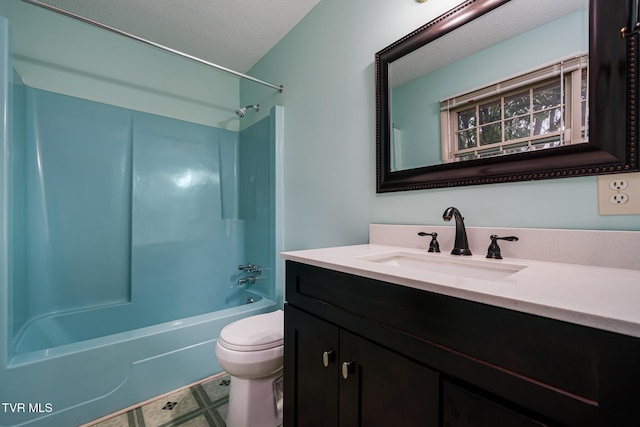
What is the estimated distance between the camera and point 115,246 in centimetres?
198

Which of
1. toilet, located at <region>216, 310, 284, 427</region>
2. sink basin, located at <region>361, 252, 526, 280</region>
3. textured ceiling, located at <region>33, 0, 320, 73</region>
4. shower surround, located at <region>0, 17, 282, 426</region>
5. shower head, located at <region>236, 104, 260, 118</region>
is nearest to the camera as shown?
sink basin, located at <region>361, 252, 526, 280</region>

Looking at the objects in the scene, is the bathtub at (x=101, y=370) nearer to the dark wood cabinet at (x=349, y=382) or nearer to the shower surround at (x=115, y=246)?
the shower surround at (x=115, y=246)

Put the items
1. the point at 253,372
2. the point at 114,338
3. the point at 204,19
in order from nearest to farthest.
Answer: the point at 253,372 < the point at 114,338 < the point at 204,19

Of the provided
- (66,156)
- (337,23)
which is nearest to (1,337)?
(66,156)

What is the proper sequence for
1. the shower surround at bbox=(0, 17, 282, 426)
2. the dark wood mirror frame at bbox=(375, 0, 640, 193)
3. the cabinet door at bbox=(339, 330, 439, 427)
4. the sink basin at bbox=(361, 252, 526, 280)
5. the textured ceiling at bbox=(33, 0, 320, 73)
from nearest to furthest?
the cabinet door at bbox=(339, 330, 439, 427), the dark wood mirror frame at bbox=(375, 0, 640, 193), the sink basin at bbox=(361, 252, 526, 280), the shower surround at bbox=(0, 17, 282, 426), the textured ceiling at bbox=(33, 0, 320, 73)

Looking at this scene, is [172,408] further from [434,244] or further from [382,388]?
[434,244]

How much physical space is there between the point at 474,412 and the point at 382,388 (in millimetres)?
229

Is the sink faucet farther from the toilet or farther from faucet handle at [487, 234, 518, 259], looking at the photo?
the toilet

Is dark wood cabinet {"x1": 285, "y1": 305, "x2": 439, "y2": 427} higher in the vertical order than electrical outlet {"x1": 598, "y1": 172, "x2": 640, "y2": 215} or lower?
lower

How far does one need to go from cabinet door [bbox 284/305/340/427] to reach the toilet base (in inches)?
9.7

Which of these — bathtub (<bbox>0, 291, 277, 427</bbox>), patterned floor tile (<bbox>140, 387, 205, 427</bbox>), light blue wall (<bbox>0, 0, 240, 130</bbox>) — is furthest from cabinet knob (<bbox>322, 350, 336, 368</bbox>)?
light blue wall (<bbox>0, 0, 240, 130</bbox>)

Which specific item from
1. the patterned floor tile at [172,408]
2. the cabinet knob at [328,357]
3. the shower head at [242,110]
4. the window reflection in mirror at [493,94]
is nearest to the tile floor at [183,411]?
the patterned floor tile at [172,408]

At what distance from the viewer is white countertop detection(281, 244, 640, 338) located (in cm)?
40

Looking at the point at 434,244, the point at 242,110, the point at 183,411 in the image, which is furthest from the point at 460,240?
the point at 242,110
